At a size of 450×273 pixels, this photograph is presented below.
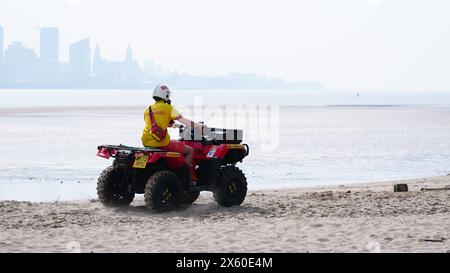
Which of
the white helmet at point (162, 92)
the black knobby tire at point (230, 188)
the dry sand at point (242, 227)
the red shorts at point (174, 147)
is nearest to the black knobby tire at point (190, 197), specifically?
the dry sand at point (242, 227)

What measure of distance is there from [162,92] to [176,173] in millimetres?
1251

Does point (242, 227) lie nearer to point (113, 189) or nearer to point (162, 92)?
point (162, 92)

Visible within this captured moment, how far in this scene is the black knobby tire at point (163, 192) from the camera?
11562 millimetres

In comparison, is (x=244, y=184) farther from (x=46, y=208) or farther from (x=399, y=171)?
(x=399, y=171)

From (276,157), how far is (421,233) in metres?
20.6

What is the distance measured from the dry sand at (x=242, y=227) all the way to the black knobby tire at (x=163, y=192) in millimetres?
165

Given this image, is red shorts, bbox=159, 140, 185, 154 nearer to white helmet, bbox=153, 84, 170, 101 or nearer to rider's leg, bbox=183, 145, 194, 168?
rider's leg, bbox=183, 145, 194, 168

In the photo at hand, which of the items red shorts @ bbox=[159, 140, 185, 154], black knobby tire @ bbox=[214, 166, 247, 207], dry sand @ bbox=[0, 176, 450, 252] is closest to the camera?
dry sand @ bbox=[0, 176, 450, 252]

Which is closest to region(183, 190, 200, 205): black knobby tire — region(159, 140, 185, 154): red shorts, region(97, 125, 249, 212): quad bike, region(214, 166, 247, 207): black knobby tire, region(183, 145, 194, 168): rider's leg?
region(97, 125, 249, 212): quad bike

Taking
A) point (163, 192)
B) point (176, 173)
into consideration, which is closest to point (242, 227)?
point (163, 192)

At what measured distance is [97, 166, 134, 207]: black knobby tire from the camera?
12227mm

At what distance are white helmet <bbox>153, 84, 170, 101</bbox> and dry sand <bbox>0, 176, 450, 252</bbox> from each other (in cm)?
169

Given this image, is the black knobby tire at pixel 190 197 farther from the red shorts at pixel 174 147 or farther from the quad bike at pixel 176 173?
the red shorts at pixel 174 147
